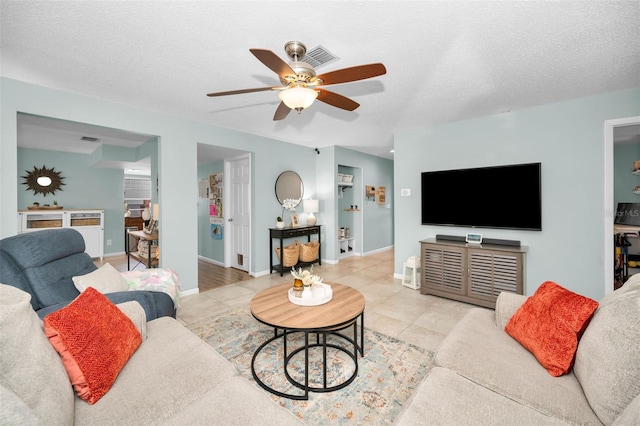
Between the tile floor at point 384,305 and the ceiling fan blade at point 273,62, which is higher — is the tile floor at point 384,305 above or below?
below

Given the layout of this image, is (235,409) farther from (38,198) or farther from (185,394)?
(38,198)

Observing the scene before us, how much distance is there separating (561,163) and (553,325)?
2682 millimetres

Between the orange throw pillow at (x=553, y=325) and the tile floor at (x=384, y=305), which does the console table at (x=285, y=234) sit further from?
the orange throw pillow at (x=553, y=325)

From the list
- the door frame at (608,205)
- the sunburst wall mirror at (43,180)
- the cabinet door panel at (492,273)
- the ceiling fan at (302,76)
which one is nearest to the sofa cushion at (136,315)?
the ceiling fan at (302,76)

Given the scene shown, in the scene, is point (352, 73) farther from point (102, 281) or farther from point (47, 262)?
point (47, 262)

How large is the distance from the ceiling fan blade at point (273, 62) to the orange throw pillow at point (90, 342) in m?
1.50

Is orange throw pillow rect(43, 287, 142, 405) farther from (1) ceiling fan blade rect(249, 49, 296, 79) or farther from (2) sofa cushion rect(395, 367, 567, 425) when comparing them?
(1) ceiling fan blade rect(249, 49, 296, 79)

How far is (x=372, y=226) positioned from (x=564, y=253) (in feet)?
12.9

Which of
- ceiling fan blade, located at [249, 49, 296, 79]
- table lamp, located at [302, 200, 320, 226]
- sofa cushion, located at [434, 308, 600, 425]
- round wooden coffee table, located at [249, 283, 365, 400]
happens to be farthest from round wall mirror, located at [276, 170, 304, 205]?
sofa cushion, located at [434, 308, 600, 425]

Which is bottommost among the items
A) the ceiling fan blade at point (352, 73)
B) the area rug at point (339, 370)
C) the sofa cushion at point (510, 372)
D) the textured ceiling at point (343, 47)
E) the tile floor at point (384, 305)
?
the area rug at point (339, 370)

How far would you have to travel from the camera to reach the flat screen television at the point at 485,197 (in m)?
3.32

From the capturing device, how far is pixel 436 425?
1.01 meters

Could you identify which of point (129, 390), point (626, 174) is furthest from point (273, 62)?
point (626, 174)

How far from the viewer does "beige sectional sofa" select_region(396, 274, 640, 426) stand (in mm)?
1011
